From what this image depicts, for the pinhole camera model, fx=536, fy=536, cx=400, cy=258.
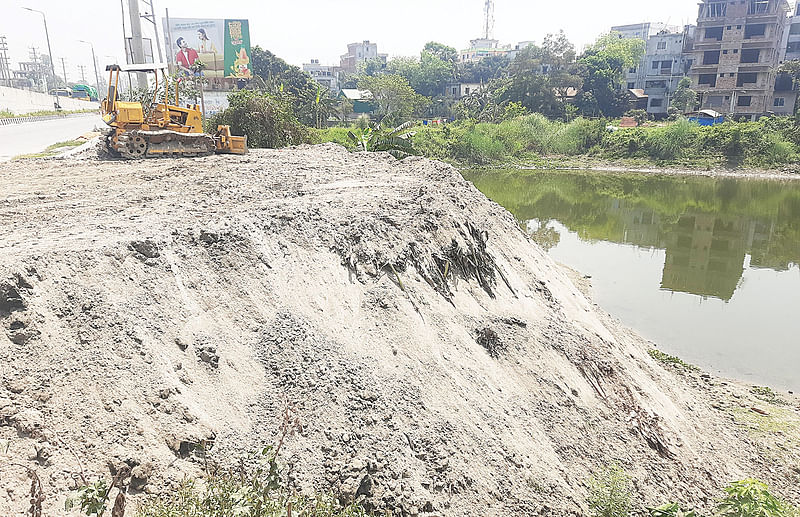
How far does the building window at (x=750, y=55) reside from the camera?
48.0 metres

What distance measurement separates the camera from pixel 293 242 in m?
6.90

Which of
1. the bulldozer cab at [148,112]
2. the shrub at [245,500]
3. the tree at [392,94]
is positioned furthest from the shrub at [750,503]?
the tree at [392,94]

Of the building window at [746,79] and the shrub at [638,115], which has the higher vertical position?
the building window at [746,79]

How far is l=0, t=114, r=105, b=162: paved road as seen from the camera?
65.2 ft

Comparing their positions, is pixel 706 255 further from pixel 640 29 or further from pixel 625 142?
pixel 640 29

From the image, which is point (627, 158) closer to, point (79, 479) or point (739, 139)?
point (739, 139)

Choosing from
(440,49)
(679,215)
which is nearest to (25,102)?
(679,215)

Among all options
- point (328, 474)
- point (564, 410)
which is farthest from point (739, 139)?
point (328, 474)

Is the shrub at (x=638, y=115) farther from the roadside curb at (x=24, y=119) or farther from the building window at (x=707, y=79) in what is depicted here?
the roadside curb at (x=24, y=119)

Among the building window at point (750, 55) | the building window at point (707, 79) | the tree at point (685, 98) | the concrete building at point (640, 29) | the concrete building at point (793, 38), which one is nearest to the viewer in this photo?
the building window at point (750, 55)

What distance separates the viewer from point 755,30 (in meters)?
48.1

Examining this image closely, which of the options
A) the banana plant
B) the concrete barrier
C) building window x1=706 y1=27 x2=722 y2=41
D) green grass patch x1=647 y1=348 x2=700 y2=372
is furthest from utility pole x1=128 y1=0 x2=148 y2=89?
building window x1=706 y1=27 x2=722 y2=41

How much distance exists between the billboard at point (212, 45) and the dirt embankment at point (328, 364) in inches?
1436

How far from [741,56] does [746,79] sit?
6.97ft
